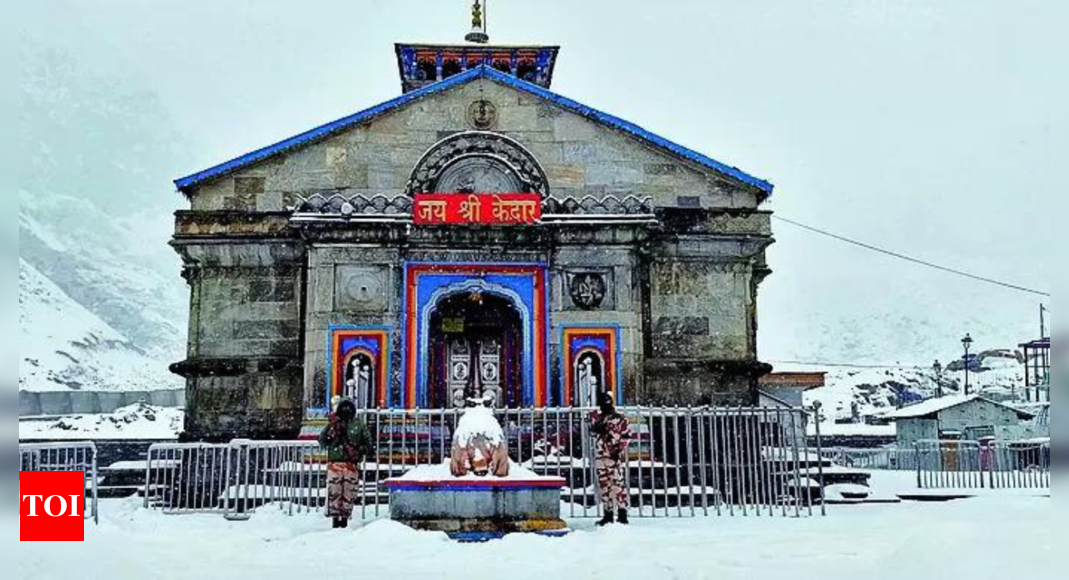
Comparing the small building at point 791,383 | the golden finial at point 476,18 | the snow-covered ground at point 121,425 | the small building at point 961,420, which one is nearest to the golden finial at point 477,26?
the golden finial at point 476,18

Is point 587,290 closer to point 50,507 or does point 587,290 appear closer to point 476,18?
point 476,18

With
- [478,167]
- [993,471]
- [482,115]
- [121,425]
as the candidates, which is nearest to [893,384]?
[993,471]

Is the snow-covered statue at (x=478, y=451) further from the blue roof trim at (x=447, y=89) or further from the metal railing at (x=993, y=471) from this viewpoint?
the metal railing at (x=993, y=471)

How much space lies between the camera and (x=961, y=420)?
4062 cm

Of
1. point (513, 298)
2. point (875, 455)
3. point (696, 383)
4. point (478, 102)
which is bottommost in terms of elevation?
point (875, 455)

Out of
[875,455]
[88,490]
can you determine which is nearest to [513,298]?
[88,490]

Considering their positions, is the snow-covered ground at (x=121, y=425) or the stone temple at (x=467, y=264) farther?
the snow-covered ground at (x=121, y=425)

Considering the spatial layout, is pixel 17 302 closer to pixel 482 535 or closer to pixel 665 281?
pixel 482 535

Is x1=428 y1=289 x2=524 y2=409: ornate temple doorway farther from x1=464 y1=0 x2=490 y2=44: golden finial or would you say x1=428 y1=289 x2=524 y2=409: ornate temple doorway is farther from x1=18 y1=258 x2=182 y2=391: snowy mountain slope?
x1=18 y1=258 x2=182 y2=391: snowy mountain slope

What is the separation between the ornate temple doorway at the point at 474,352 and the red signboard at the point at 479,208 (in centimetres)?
197

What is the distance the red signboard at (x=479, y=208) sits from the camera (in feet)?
68.7

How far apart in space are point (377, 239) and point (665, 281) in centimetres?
652

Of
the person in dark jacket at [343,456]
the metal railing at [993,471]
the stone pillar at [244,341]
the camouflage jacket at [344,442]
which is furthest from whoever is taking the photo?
the metal railing at [993,471]

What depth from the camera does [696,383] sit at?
72.2ft
